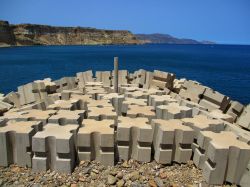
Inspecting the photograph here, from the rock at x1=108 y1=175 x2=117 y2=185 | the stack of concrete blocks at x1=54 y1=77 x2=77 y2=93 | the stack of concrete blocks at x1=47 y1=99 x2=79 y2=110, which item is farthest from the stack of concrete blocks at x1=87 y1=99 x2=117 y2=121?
the stack of concrete blocks at x1=54 y1=77 x2=77 y2=93

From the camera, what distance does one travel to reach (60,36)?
145625 millimetres

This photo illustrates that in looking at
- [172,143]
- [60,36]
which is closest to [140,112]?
[172,143]

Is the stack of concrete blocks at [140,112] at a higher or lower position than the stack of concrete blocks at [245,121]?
higher

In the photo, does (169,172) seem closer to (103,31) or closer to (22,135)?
(22,135)

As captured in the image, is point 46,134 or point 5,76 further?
point 5,76

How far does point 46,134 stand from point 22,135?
0.57 meters

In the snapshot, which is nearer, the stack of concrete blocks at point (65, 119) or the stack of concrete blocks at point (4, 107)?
the stack of concrete blocks at point (65, 119)

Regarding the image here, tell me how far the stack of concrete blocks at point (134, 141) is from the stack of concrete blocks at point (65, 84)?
744 cm

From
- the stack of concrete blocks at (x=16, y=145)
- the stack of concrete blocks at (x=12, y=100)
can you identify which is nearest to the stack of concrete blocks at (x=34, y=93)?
the stack of concrete blocks at (x=12, y=100)

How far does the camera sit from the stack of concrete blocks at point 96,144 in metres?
6.06

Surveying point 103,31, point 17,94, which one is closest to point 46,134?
point 17,94

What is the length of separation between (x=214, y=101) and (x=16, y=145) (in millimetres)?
7665

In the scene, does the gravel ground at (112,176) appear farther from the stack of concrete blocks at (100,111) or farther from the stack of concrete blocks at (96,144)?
the stack of concrete blocks at (100,111)

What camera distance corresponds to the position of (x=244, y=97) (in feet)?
86.7
